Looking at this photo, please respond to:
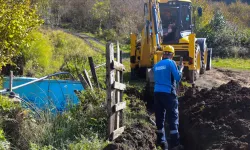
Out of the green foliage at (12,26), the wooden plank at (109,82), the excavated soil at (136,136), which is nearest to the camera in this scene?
the excavated soil at (136,136)

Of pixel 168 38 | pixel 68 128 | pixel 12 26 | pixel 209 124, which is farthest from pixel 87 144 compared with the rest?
pixel 168 38

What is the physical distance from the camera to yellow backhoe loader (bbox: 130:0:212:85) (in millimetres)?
14766

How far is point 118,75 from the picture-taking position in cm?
881

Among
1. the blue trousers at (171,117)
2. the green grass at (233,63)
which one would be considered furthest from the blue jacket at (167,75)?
the green grass at (233,63)

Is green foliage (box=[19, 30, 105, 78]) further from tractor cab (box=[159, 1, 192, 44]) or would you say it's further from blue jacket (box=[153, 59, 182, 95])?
blue jacket (box=[153, 59, 182, 95])

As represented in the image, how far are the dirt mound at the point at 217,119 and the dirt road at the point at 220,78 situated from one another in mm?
4529

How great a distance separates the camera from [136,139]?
8.23 metres

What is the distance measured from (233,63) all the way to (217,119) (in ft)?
55.3

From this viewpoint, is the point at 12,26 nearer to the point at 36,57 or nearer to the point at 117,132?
the point at 117,132

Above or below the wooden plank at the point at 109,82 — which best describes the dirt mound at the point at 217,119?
below

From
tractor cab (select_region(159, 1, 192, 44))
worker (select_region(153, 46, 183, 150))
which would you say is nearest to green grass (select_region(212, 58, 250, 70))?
tractor cab (select_region(159, 1, 192, 44))

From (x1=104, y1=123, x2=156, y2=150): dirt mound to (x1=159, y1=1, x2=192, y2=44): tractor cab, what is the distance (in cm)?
798

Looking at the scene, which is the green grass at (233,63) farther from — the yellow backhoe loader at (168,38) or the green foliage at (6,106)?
the green foliage at (6,106)

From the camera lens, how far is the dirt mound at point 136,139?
739cm
